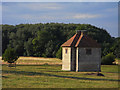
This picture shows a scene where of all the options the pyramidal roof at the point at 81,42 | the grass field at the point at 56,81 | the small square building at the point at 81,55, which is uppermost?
the pyramidal roof at the point at 81,42

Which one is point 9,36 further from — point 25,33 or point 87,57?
point 87,57

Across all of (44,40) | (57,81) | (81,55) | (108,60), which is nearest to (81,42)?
(81,55)

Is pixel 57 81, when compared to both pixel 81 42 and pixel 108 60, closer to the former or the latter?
pixel 81 42

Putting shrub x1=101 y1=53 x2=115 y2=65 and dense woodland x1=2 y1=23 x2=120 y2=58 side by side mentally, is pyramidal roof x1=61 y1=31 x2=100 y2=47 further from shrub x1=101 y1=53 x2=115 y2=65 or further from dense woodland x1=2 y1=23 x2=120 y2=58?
dense woodland x1=2 y1=23 x2=120 y2=58

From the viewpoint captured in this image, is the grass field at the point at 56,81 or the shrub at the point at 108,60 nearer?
the grass field at the point at 56,81

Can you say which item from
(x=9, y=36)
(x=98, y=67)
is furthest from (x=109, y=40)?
(x=98, y=67)

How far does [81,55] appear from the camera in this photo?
34.4 metres

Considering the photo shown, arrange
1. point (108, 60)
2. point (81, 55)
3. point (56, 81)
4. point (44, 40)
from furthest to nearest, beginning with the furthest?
point (44, 40) < point (108, 60) < point (81, 55) < point (56, 81)

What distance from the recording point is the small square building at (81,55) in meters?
34.5

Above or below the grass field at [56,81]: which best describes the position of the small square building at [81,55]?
above

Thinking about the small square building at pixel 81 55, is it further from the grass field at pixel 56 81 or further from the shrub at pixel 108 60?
the shrub at pixel 108 60

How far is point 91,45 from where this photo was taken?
35000 millimetres

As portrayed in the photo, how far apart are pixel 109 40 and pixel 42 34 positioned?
23.0m

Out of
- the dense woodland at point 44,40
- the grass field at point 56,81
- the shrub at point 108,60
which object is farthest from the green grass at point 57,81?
the dense woodland at point 44,40
